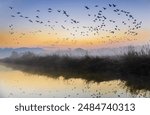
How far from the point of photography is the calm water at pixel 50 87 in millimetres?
3445

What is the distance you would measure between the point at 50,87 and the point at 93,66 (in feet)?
0.84

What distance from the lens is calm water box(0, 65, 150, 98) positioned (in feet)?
11.3

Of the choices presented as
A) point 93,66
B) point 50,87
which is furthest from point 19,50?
point 93,66

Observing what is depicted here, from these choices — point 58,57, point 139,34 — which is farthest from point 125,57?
point 58,57

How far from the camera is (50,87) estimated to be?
3.47m

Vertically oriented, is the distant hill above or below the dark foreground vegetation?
above

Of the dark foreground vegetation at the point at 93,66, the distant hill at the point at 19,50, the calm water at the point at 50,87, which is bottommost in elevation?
the calm water at the point at 50,87

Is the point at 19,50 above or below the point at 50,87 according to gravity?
above

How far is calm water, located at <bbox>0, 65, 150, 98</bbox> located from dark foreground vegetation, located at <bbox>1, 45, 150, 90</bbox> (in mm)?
28

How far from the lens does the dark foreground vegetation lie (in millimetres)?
3447

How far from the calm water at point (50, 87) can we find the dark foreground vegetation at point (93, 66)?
3 cm

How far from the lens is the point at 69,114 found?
3.35 meters

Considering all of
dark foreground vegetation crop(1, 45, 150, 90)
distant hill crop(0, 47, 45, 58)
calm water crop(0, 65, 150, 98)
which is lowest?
calm water crop(0, 65, 150, 98)

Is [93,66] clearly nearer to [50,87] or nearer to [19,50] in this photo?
[50,87]
